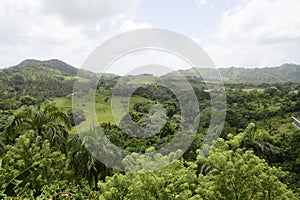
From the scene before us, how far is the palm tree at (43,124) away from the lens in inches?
640

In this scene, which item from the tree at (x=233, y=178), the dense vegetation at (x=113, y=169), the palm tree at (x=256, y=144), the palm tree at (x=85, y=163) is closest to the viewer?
the dense vegetation at (x=113, y=169)

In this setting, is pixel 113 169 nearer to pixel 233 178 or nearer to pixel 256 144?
pixel 233 178

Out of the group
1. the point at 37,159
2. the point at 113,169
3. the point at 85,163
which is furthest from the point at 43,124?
the point at 113,169

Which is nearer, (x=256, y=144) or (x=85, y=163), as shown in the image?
(x=85, y=163)

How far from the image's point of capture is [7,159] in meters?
15.5

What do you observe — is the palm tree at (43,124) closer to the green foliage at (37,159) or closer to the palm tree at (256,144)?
the green foliage at (37,159)

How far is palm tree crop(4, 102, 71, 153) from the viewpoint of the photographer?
1627 centimetres

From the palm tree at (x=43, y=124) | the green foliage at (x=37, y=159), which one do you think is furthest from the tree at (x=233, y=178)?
the palm tree at (x=43, y=124)

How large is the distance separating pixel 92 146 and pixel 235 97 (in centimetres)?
6959

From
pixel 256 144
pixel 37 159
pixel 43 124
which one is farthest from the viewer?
pixel 256 144

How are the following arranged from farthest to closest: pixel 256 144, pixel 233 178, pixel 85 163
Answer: pixel 256 144
pixel 85 163
pixel 233 178

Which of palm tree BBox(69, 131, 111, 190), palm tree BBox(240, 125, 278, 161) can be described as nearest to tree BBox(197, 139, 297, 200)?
palm tree BBox(69, 131, 111, 190)

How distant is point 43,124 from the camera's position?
55.4 ft

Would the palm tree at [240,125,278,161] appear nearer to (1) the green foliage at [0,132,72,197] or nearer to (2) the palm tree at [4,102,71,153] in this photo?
(2) the palm tree at [4,102,71,153]
